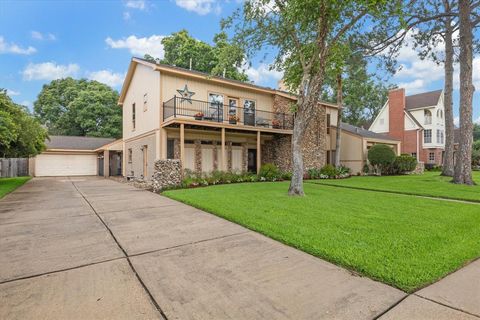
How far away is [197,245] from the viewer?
154 inches

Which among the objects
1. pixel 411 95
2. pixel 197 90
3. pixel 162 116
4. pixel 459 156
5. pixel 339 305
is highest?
pixel 411 95

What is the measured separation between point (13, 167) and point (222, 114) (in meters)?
19.6

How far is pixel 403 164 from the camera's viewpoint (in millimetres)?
19578

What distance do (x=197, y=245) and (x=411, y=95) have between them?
115 feet

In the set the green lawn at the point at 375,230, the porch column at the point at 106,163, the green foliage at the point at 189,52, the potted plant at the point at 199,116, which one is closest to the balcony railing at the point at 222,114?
the potted plant at the point at 199,116

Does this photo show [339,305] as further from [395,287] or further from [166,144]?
[166,144]

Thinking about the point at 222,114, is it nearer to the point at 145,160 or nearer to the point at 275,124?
the point at 275,124

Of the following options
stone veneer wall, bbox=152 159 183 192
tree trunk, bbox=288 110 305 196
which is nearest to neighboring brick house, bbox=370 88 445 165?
tree trunk, bbox=288 110 305 196

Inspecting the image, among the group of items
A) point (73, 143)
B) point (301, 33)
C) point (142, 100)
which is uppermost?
point (301, 33)

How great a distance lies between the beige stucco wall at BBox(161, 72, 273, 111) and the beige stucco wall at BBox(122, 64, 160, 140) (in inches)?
19.3

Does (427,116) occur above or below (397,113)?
below

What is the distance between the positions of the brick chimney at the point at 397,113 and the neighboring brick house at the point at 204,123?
14.3m

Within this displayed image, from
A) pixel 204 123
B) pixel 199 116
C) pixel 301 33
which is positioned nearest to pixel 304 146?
pixel 204 123

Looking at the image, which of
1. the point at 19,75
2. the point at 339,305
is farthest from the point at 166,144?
the point at 19,75
